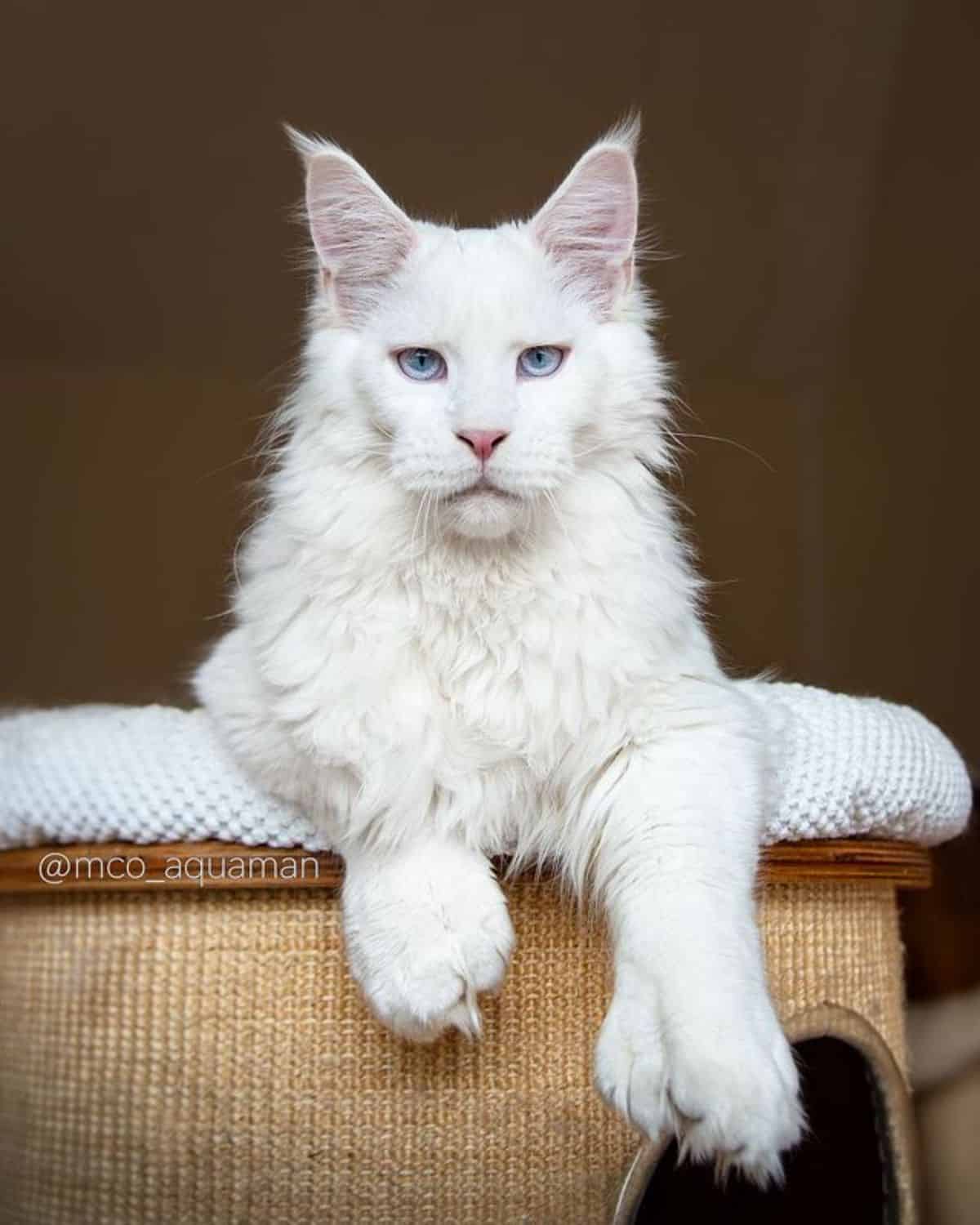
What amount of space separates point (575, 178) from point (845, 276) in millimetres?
1682

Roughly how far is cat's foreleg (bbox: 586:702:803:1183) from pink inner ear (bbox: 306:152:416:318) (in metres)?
0.55

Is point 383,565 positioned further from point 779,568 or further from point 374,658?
point 779,568

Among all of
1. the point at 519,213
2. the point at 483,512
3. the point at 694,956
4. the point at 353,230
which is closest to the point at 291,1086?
the point at 694,956

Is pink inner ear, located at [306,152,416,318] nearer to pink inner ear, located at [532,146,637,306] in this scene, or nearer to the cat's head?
the cat's head

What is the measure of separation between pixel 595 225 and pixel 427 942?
73 centimetres

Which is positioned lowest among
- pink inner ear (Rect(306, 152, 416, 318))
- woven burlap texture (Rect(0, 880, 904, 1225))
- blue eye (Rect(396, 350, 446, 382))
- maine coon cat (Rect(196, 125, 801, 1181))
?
woven burlap texture (Rect(0, 880, 904, 1225))

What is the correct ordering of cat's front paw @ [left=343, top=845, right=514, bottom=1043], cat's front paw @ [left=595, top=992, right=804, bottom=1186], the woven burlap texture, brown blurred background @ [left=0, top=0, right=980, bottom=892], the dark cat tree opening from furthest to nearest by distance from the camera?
brown blurred background @ [left=0, top=0, right=980, bottom=892] < the dark cat tree opening < the woven burlap texture < cat's front paw @ [left=343, top=845, right=514, bottom=1043] < cat's front paw @ [left=595, top=992, right=804, bottom=1186]

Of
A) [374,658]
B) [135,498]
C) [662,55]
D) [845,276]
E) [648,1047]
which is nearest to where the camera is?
[648,1047]

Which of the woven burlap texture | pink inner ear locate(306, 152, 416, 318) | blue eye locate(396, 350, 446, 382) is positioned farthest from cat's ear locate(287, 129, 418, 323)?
the woven burlap texture

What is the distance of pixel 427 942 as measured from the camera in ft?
3.54

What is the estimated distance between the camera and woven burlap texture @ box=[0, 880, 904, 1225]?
1.21 metres

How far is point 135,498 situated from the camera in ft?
10.0

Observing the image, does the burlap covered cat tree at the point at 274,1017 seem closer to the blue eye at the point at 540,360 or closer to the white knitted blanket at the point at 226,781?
the white knitted blanket at the point at 226,781

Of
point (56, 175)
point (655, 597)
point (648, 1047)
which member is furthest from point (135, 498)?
point (648, 1047)
